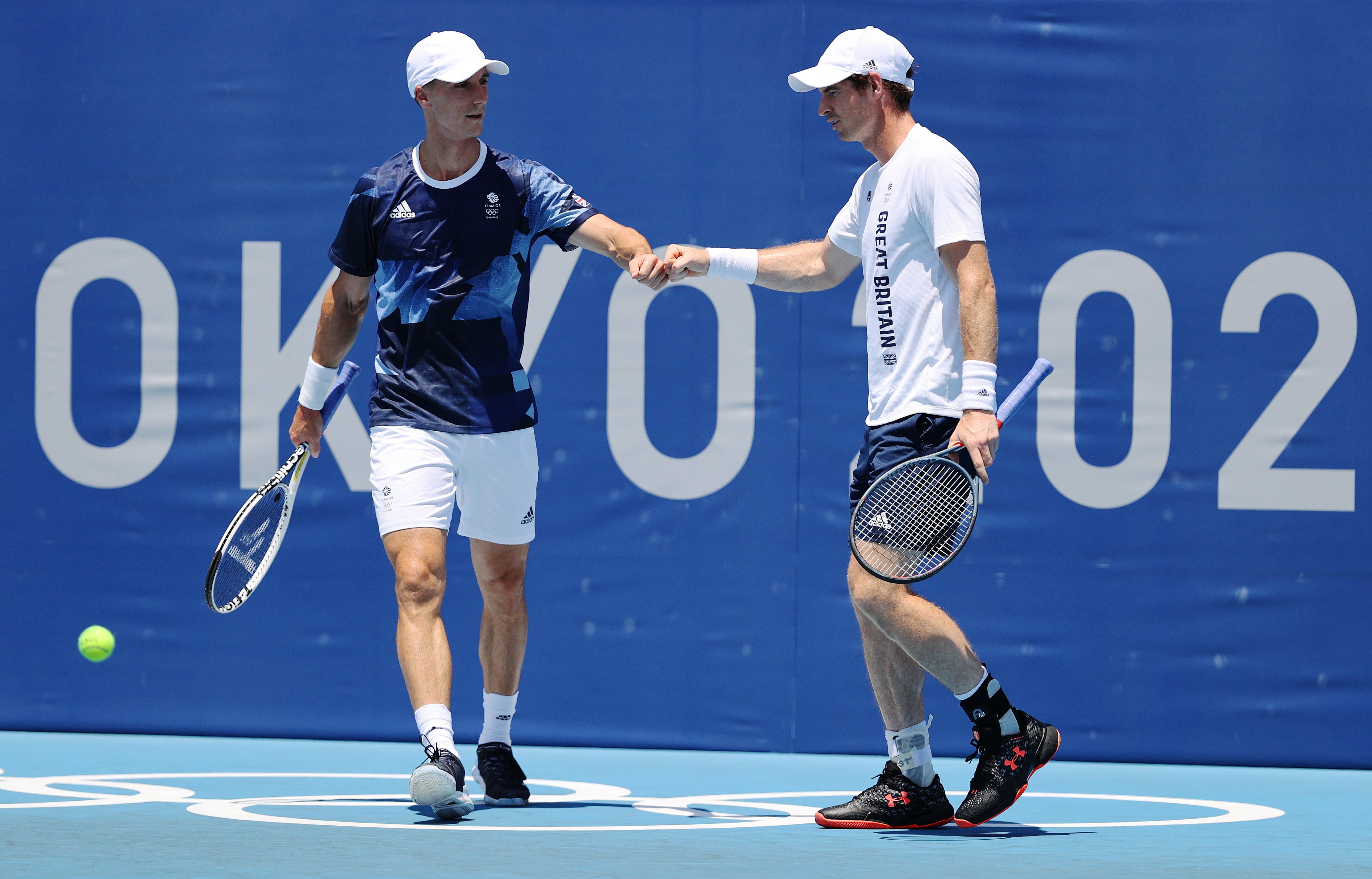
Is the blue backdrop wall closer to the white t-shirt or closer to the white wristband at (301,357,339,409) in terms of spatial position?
the white wristband at (301,357,339,409)

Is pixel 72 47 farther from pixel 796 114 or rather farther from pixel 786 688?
pixel 786 688

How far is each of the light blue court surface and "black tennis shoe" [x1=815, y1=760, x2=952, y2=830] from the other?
62mm

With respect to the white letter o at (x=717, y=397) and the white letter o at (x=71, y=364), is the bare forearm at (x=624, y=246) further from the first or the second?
the white letter o at (x=71, y=364)

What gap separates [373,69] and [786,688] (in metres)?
2.42

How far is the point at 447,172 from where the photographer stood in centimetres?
417

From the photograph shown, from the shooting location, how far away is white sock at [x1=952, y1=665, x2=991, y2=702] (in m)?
3.72

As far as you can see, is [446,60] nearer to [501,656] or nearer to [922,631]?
[501,656]

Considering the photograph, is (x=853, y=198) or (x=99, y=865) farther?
(x=853, y=198)

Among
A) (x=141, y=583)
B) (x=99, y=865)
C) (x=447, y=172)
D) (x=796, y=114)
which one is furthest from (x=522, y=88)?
(x=99, y=865)

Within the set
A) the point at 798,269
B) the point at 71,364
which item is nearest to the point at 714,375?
the point at 798,269

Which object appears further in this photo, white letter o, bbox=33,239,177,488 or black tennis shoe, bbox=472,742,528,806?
white letter o, bbox=33,239,177,488

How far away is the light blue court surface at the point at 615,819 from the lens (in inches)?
126

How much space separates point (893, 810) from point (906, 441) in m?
0.85

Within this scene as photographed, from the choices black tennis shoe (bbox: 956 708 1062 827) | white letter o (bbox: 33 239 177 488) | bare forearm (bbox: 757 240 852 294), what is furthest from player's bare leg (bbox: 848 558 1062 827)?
white letter o (bbox: 33 239 177 488)
